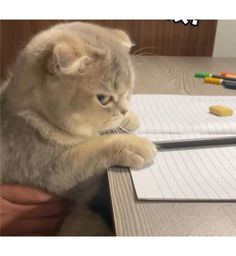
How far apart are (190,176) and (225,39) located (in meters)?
1.25

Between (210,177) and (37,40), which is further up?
(37,40)

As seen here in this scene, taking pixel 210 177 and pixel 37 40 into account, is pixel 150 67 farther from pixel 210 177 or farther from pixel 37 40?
pixel 210 177

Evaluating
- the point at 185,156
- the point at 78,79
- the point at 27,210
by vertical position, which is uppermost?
the point at 78,79

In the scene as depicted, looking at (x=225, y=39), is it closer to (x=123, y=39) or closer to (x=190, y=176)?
(x=123, y=39)

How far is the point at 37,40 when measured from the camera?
733 millimetres

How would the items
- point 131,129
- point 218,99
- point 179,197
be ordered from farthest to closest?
point 218,99 → point 131,129 → point 179,197

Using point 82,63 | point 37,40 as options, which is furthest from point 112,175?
point 37,40

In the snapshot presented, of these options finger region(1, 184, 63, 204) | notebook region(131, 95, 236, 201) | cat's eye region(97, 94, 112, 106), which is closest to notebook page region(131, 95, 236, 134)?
notebook region(131, 95, 236, 201)

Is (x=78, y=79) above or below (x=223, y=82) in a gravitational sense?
above

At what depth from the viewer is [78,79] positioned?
648mm

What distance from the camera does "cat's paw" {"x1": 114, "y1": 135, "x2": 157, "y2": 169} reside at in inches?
24.0

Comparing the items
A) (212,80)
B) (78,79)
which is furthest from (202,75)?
(78,79)

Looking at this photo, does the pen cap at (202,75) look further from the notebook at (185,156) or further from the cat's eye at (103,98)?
the cat's eye at (103,98)

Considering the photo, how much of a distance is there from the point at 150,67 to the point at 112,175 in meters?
0.74
